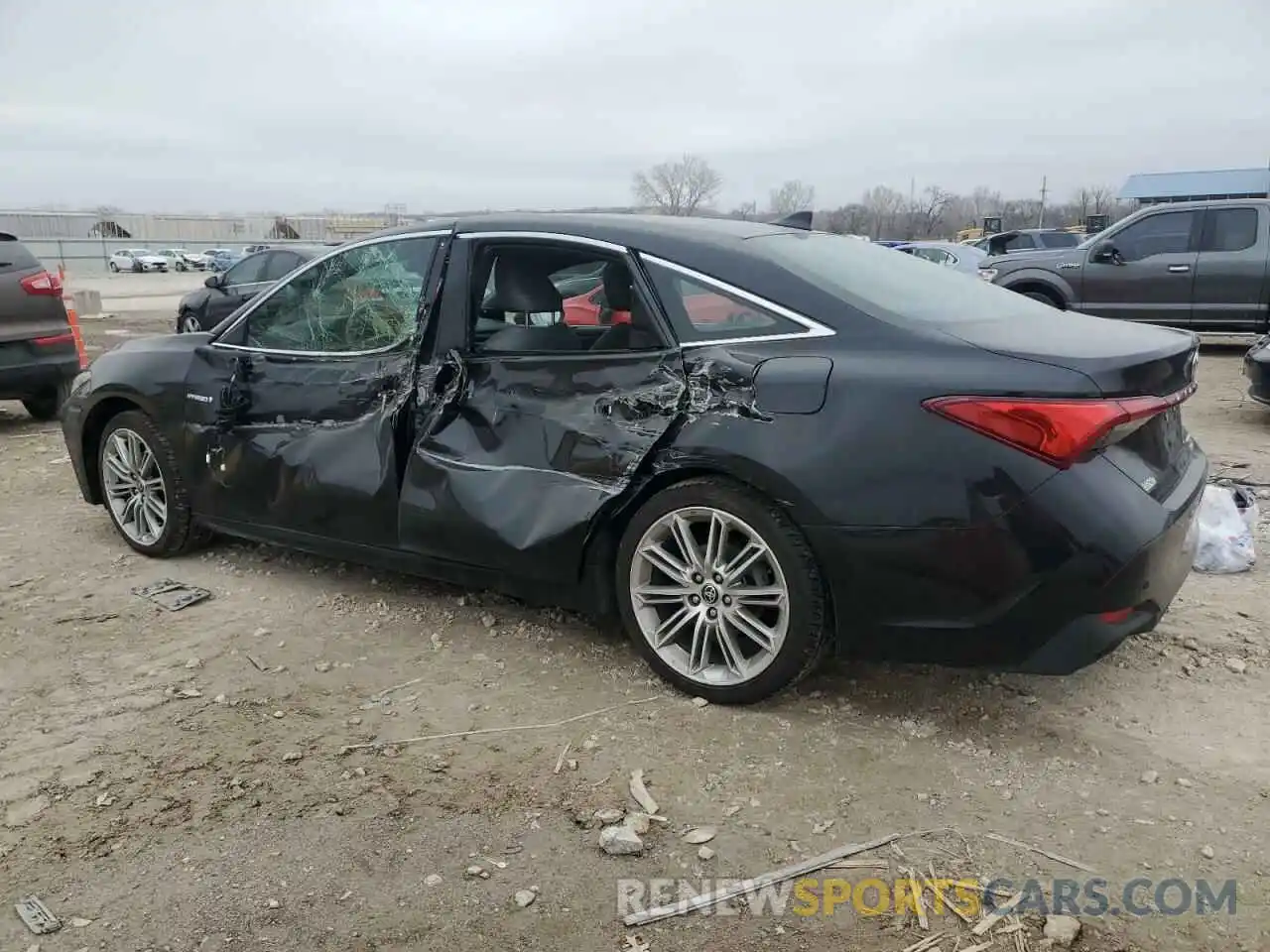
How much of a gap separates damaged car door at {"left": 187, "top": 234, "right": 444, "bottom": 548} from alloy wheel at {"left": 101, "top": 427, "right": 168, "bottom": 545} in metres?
0.36

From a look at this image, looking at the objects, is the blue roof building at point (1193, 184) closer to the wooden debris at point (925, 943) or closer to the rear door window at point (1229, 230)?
the rear door window at point (1229, 230)

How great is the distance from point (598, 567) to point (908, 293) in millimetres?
1396

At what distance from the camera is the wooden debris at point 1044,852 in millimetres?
2479

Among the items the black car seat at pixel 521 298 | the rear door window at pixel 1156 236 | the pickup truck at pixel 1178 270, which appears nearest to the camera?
the black car seat at pixel 521 298

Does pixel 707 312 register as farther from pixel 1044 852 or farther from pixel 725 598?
pixel 1044 852

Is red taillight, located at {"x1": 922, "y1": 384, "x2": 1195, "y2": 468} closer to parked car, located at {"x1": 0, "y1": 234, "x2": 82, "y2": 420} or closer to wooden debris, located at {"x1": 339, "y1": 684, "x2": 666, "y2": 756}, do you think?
wooden debris, located at {"x1": 339, "y1": 684, "x2": 666, "y2": 756}

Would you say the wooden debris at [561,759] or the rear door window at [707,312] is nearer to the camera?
the wooden debris at [561,759]

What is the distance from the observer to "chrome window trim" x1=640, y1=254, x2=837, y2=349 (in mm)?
3098

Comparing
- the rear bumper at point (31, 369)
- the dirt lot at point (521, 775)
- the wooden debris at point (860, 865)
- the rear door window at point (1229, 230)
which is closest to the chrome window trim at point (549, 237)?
the dirt lot at point (521, 775)

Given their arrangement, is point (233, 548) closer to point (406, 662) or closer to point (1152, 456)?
point (406, 662)

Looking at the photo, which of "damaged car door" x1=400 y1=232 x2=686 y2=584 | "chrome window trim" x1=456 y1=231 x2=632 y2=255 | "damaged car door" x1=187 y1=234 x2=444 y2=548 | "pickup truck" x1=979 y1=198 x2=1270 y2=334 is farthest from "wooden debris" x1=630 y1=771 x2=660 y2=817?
"pickup truck" x1=979 y1=198 x2=1270 y2=334

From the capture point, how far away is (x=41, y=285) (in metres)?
8.03

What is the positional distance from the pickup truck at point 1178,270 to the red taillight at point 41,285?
10.7 metres

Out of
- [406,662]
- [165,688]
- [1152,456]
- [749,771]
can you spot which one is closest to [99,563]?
[165,688]
